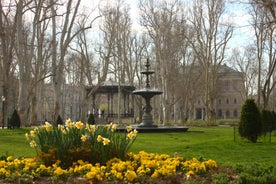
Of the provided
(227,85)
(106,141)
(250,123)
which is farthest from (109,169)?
(227,85)

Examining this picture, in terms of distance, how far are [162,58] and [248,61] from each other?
24375 millimetres

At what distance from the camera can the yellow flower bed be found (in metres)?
6.52

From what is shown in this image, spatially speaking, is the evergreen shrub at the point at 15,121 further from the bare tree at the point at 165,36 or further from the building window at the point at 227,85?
the building window at the point at 227,85

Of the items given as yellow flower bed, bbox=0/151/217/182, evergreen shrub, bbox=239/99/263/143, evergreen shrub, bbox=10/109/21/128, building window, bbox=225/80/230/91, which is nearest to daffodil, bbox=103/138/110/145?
yellow flower bed, bbox=0/151/217/182

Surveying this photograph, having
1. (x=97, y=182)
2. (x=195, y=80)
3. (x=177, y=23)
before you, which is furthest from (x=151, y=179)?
(x=195, y=80)

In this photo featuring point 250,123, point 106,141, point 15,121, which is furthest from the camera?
point 15,121

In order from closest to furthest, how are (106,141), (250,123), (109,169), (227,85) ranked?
(109,169), (106,141), (250,123), (227,85)

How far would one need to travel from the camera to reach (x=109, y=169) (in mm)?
7055

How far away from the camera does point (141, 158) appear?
812 centimetres

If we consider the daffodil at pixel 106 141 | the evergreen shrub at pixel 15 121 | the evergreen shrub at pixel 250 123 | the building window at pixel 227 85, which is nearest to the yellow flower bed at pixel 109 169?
the daffodil at pixel 106 141

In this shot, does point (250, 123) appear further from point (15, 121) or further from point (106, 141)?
point (15, 121)

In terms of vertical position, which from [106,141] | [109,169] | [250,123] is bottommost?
[109,169]

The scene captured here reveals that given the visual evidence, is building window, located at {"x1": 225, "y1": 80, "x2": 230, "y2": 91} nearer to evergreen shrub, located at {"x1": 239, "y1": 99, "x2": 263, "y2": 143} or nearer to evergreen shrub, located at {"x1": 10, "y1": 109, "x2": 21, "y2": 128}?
evergreen shrub, located at {"x1": 10, "y1": 109, "x2": 21, "y2": 128}

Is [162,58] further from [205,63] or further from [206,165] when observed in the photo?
[206,165]
